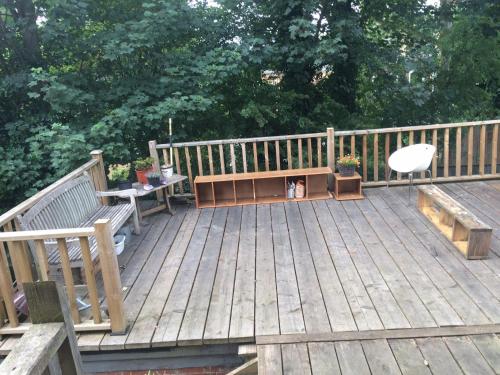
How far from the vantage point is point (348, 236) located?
398 cm

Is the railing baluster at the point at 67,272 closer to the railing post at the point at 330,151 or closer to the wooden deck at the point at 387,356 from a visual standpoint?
the wooden deck at the point at 387,356

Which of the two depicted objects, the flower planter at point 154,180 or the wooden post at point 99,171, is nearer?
the flower planter at point 154,180

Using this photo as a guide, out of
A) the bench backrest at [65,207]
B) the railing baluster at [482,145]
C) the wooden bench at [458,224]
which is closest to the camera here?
the bench backrest at [65,207]

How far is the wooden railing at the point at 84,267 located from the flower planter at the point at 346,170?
3202 mm

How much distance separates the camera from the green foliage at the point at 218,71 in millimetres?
5680

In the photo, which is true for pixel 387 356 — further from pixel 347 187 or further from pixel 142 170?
pixel 142 170

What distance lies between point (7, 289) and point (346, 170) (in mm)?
3699

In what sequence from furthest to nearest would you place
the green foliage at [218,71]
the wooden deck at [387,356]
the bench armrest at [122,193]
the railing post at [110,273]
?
1. the green foliage at [218,71]
2. the bench armrest at [122,193]
3. the railing post at [110,273]
4. the wooden deck at [387,356]

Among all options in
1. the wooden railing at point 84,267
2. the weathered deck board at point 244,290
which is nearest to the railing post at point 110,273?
the wooden railing at point 84,267

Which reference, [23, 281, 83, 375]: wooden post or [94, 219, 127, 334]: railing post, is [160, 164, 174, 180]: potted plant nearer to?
[94, 219, 127, 334]: railing post

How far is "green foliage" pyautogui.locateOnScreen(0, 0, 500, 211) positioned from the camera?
5680mm

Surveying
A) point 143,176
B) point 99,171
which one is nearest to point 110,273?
point 143,176

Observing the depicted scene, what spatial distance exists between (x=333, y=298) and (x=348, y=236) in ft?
3.83

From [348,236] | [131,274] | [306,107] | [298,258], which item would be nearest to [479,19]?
[306,107]
